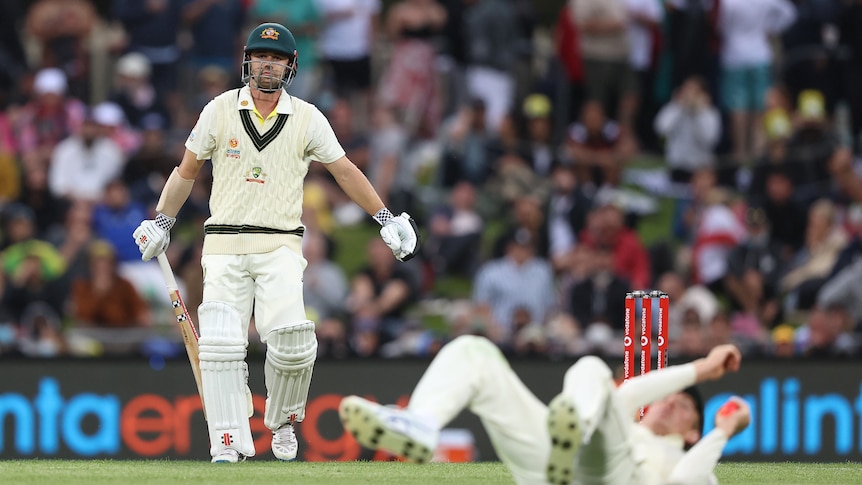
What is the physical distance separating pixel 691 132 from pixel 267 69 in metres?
8.17

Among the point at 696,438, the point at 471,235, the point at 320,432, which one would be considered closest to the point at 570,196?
the point at 471,235

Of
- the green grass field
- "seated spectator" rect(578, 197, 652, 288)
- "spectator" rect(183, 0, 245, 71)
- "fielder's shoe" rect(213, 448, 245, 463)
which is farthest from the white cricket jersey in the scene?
"spectator" rect(183, 0, 245, 71)

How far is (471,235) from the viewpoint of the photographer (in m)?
14.9

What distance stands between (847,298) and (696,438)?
713 centimetres

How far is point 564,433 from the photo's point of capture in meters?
5.91

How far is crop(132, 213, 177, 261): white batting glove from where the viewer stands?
29.4ft

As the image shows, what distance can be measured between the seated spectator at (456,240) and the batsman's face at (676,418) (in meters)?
7.77

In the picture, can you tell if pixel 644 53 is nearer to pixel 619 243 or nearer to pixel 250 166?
pixel 619 243

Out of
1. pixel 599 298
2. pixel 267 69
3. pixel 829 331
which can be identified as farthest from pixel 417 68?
pixel 267 69

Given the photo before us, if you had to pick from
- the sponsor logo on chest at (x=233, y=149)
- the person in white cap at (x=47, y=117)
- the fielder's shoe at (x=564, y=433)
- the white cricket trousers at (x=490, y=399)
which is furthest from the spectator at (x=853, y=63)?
the fielder's shoe at (x=564, y=433)

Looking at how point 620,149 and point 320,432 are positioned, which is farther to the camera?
point 620,149

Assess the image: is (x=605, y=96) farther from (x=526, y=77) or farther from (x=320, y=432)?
(x=320, y=432)

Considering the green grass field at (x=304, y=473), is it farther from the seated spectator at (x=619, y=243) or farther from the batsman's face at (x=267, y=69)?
the seated spectator at (x=619, y=243)

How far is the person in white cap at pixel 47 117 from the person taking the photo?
51.9 feet
